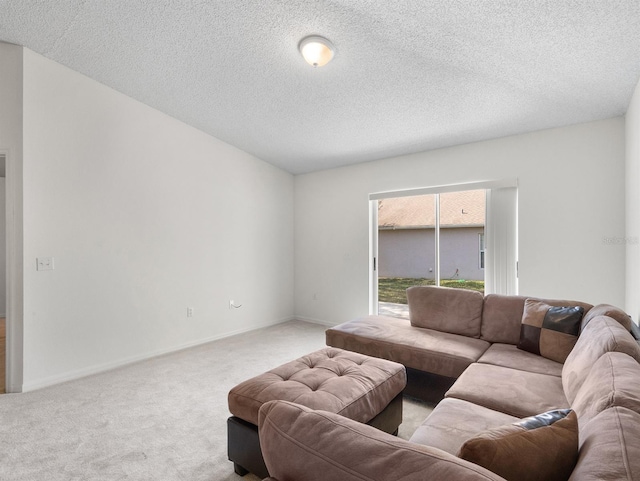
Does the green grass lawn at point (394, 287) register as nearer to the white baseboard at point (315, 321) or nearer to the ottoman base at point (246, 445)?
the white baseboard at point (315, 321)

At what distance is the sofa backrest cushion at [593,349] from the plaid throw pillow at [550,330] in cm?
41

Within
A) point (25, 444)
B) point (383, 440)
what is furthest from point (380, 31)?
point (25, 444)

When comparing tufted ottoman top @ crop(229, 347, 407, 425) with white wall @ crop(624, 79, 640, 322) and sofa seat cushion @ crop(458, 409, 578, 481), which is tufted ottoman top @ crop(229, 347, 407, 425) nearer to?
sofa seat cushion @ crop(458, 409, 578, 481)

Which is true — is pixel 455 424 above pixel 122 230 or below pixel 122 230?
below

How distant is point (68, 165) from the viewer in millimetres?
3117

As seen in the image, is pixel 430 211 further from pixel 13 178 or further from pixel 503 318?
pixel 13 178

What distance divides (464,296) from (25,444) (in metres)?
3.43

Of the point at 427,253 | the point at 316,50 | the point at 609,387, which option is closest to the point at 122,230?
the point at 316,50

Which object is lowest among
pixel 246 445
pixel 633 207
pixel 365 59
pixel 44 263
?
pixel 246 445

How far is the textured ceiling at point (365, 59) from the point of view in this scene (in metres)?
2.05

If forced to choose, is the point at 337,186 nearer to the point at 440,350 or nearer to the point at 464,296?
the point at 464,296

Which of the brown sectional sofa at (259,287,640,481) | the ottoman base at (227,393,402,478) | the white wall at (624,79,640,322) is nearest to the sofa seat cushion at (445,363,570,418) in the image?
the brown sectional sofa at (259,287,640,481)

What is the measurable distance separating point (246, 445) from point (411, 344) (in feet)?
4.79

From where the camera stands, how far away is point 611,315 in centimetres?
202
